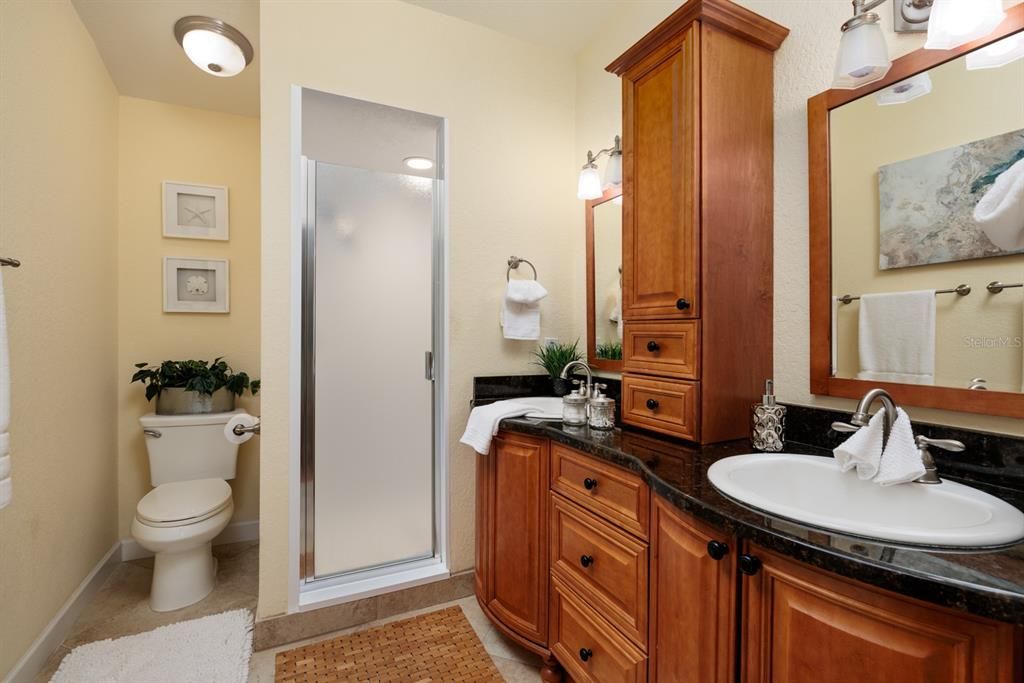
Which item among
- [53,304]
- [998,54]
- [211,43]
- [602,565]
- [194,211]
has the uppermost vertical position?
[211,43]

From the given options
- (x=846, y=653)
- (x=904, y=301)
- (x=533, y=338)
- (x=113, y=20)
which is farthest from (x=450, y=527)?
(x=113, y=20)

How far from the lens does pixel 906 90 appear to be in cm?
114

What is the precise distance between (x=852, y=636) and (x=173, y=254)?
3.24 m

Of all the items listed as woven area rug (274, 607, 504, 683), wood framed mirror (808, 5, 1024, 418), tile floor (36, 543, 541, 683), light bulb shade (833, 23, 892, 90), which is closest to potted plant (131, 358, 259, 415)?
tile floor (36, 543, 541, 683)

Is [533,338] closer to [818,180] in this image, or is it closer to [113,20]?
[818,180]

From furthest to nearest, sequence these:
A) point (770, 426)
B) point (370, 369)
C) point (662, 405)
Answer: point (370, 369), point (662, 405), point (770, 426)

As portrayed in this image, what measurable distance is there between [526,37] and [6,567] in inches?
114

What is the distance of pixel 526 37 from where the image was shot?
222cm

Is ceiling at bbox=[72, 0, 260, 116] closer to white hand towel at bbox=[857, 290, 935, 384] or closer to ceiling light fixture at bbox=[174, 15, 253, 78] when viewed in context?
ceiling light fixture at bbox=[174, 15, 253, 78]

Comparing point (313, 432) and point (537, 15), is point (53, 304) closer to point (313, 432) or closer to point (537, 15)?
point (313, 432)

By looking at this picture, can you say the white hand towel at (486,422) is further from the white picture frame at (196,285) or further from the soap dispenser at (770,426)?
the white picture frame at (196,285)

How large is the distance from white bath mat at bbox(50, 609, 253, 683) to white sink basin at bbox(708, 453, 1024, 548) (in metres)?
1.82

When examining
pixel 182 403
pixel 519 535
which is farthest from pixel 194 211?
pixel 519 535

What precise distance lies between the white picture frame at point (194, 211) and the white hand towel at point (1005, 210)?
3.22 metres
